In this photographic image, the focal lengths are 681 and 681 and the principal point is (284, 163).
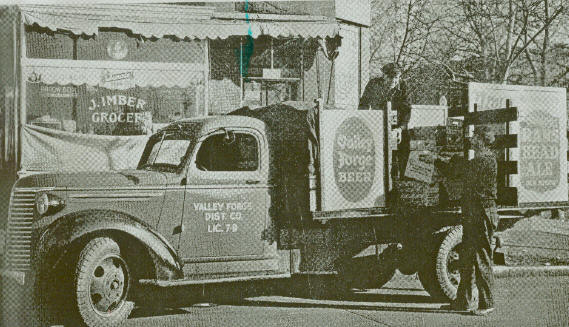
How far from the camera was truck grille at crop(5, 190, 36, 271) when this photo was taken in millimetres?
5566

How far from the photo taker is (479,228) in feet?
21.0

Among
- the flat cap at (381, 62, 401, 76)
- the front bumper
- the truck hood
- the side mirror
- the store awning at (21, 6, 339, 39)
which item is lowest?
the front bumper

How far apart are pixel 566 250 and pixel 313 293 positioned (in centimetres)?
512

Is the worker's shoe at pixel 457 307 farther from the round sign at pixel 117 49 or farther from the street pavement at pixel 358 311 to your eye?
the round sign at pixel 117 49

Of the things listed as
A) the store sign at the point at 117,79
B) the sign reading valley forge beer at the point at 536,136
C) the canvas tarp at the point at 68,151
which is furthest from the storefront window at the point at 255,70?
the sign reading valley forge beer at the point at 536,136

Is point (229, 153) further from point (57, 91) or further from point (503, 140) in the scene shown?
point (57, 91)

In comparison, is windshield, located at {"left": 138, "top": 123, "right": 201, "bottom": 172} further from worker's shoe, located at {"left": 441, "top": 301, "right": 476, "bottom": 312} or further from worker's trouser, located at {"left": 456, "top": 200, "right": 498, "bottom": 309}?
worker's shoe, located at {"left": 441, "top": 301, "right": 476, "bottom": 312}

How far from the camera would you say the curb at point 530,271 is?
28.7 ft

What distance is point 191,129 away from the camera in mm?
6484

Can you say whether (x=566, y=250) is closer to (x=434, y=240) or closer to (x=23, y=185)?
(x=434, y=240)

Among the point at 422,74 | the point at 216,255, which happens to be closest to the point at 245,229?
the point at 216,255

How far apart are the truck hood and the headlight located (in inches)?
4.5

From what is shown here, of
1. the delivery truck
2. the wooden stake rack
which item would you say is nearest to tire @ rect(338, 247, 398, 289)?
the delivery truck

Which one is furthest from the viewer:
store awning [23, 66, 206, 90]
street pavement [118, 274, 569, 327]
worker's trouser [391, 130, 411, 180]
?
store awning [23, 66, 206, 90]
